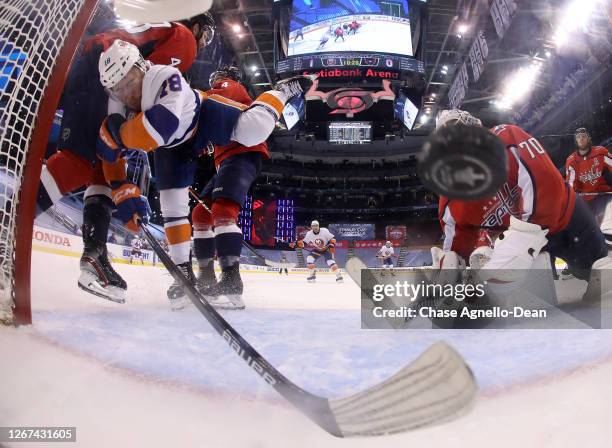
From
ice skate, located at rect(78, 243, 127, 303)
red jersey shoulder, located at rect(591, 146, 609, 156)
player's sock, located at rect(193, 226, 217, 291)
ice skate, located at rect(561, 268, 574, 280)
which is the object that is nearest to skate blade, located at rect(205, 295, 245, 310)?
player's sock, located at rect(193, 226, 217, 291)

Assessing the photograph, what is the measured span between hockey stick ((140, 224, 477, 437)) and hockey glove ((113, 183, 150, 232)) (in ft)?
1.93

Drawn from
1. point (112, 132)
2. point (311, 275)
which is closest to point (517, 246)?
point (112, 132)

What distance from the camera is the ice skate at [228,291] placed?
781 mm

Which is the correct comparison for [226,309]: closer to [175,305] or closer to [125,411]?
[175,305]

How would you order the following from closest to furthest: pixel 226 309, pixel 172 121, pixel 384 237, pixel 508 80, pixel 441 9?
pixel 172 121 → pixel 226 309 → pixel 441 9 → pixel 508 80 → pixel 384 237

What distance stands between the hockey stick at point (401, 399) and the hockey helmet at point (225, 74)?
0.72m

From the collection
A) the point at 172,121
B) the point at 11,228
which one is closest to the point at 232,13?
the point at 172,121

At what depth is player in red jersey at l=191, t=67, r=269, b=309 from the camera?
0.85 m

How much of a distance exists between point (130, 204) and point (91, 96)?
0.25 meters

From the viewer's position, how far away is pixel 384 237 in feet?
4.98

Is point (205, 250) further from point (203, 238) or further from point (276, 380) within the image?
point (276, 380)

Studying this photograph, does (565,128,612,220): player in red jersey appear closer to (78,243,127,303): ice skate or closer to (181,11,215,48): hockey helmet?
(181,11,215,48): hockey helmet

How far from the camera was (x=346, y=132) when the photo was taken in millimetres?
905

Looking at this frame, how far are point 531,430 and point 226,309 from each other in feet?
1.78
